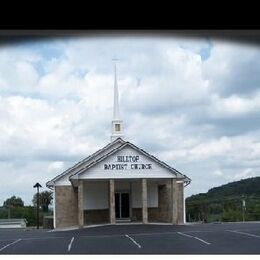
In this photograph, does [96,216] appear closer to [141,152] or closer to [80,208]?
[80,208]

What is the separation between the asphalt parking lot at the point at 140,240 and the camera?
650 cm

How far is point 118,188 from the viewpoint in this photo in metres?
6.98

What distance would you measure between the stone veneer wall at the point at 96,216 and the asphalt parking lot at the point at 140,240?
0.32 feet

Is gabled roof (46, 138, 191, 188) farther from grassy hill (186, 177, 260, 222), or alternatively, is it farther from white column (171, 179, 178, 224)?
grassy hill (186, 177, 260, 222)

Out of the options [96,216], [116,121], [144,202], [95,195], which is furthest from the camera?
[144,202]

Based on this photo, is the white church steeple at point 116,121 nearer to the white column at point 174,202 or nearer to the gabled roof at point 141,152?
the gabled roof at point 141,152

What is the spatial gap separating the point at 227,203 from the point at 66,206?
1.95 meters

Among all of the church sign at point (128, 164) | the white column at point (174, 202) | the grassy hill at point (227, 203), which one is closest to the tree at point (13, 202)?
the church sign at point (128, 164)

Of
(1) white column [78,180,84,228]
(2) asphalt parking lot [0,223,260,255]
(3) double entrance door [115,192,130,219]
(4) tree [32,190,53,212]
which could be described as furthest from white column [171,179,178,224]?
(4) tree [32,190,53,212]

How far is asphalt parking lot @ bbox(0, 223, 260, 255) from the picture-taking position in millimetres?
6504

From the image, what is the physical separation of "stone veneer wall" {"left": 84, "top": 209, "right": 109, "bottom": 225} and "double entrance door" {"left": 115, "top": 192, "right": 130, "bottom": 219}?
0.14m

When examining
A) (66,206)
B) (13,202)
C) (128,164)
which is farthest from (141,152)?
(13,202)

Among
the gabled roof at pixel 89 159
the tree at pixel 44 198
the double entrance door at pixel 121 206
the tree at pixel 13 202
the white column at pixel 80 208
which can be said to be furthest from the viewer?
the double entrance door at pixel 121 206
